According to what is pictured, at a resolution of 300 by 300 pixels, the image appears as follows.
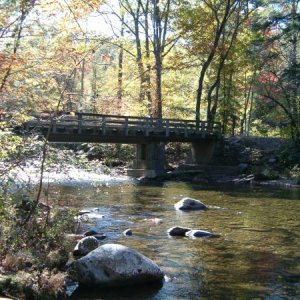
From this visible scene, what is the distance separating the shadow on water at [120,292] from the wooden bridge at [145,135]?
60.4 ft

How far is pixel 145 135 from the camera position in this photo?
93.3ft

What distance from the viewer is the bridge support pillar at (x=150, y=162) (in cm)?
2956

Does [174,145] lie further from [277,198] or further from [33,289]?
[33,289]

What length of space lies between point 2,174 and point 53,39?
11.3 feet

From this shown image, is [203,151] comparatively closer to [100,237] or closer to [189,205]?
[189,205]

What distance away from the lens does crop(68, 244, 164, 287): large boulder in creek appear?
6805mm

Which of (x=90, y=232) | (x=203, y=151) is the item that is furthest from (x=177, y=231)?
(x=203, y=151)

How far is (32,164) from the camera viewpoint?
7.50m

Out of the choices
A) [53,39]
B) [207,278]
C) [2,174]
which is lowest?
[207,278]

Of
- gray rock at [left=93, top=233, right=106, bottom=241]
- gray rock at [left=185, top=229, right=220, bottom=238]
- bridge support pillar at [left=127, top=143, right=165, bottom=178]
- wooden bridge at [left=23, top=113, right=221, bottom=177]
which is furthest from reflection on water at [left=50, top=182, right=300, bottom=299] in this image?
bridge support pillar at [left=127, top=143, right=165, bottom=178]

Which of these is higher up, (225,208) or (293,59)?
(293,59)

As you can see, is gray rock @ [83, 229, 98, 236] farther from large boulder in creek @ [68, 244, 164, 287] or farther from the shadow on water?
the shadow on water

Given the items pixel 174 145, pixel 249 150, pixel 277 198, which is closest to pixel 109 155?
pixel 174 145

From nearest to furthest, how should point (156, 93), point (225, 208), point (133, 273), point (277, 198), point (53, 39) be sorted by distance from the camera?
point (133, 273), point (53, 39), point (225, 208), point (277, 198), point (156, 93)
